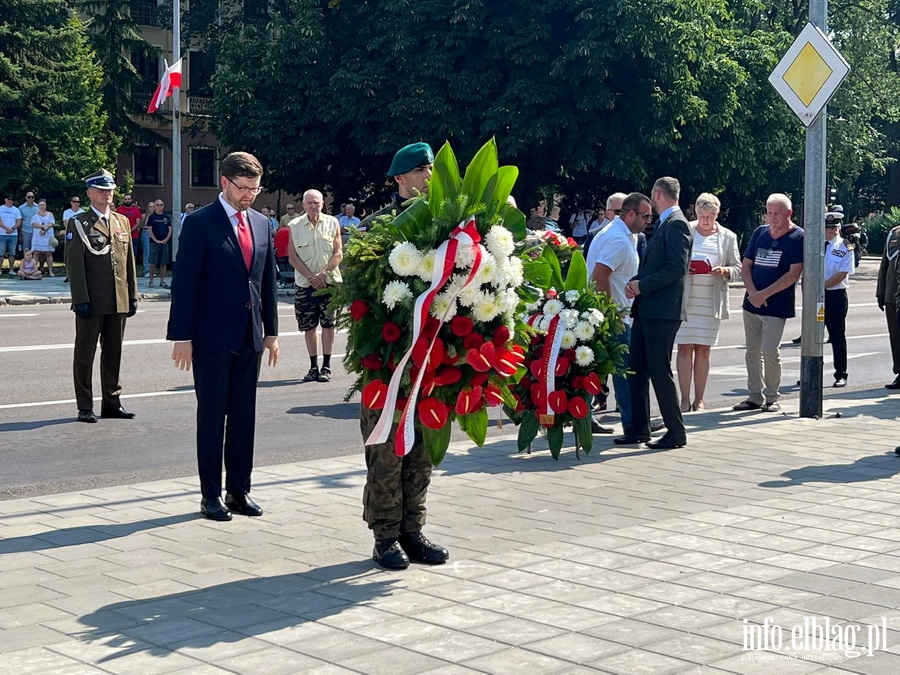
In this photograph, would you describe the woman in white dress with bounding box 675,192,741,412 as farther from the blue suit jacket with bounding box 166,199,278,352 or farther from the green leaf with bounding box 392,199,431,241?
the green leaf with bounding box 392,199,431,241

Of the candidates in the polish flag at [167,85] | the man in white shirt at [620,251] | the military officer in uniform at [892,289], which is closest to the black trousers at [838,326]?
the military officer in uniform at [892,289]

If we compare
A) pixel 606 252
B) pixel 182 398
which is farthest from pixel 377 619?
pixel 182 398

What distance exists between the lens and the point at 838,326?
1439cm

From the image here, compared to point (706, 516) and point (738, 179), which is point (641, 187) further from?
point (706, 516)

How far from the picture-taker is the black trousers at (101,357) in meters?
10.8

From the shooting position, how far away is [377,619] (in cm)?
514

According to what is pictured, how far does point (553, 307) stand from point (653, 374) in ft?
3.66

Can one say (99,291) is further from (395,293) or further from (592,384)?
(395,293)

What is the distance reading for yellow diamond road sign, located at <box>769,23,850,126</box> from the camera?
10.8 metres

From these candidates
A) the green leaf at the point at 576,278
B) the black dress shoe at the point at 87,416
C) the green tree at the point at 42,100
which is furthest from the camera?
the green tree at the point at 42,100

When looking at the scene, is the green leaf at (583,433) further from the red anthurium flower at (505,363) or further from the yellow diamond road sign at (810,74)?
the yellow diamond road sign at (810,74)

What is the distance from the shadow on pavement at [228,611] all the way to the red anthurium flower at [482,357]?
3.51 feet

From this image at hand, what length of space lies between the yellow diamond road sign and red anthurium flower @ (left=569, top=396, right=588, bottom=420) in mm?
3708

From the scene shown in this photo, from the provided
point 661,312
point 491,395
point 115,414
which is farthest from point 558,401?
point 115,414
